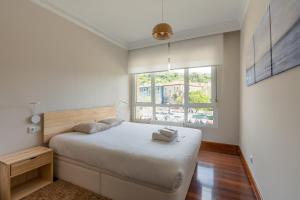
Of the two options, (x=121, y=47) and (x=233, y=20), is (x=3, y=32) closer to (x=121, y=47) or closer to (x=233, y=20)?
(x=121, y=47)

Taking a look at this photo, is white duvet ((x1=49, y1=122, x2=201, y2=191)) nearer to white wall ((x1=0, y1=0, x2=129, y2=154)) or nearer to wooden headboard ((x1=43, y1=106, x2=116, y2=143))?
wooden headboard ((x1=43, y1=106, x2=116, y2=143))

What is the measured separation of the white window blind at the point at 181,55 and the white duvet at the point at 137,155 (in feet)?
6.26

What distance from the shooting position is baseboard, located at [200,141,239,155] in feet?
10.8

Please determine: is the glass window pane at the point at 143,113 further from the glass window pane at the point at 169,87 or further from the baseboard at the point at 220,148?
the baseboard at the point at 220,148

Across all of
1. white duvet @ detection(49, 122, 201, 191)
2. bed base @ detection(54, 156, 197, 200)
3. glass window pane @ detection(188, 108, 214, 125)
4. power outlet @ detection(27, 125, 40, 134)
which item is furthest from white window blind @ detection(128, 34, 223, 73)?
power outlet @ detection(27, 125, 40, 134)

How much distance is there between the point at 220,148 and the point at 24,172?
3545 millimetres

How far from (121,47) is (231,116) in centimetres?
332

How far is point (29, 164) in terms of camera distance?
1.91 m

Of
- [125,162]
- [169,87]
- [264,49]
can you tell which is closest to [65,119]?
[125,162]

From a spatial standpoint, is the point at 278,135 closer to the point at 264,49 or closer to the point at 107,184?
the point at 264,49

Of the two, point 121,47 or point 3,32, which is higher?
point 121,47

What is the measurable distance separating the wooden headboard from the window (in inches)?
55.7

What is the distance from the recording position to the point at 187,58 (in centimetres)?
368

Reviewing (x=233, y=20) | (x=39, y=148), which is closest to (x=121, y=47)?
(x=233, y=20)
